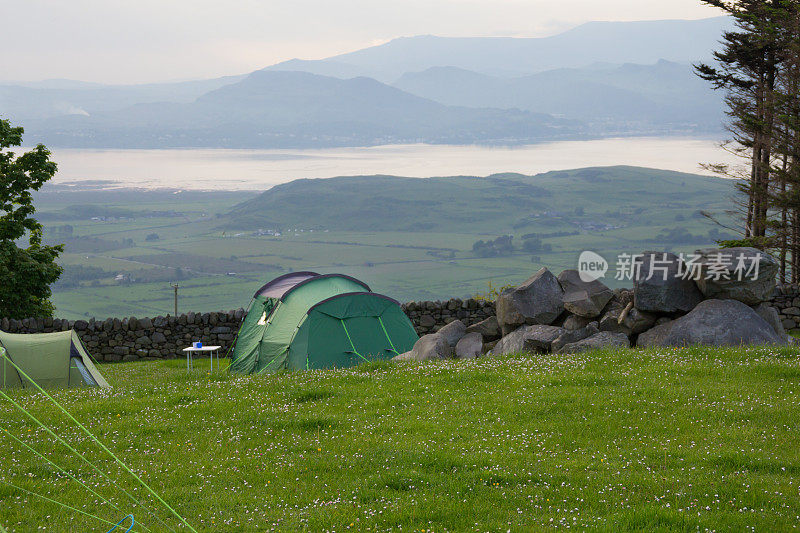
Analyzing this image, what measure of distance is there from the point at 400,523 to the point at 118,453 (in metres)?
4.95

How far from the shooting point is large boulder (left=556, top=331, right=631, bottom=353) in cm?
Result: 1628

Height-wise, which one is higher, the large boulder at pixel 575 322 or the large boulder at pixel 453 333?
the large boulder at pixel 575 322

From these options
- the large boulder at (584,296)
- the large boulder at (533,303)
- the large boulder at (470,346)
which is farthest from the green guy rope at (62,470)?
the large boulder at (584,296)

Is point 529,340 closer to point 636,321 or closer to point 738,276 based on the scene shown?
point 636,321

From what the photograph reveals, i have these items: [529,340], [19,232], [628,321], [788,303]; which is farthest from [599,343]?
[19,232]

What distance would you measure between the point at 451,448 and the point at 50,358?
14300mm

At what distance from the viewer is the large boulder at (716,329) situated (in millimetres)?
16391

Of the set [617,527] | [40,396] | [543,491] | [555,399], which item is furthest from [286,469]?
[40,396]

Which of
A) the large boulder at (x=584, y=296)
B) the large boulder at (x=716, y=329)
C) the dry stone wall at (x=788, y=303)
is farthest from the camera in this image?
the dry stone wall at (x=788, y=303)

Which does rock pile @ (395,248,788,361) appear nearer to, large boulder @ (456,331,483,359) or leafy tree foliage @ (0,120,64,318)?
large boulder @ (456,331,483,359)

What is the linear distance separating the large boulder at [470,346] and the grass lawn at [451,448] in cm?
346

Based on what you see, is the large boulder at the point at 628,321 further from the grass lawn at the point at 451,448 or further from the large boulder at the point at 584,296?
the grass lawn at the point at 451,448

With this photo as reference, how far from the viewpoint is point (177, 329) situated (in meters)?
30.2

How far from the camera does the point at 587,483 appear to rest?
8.13 metres
